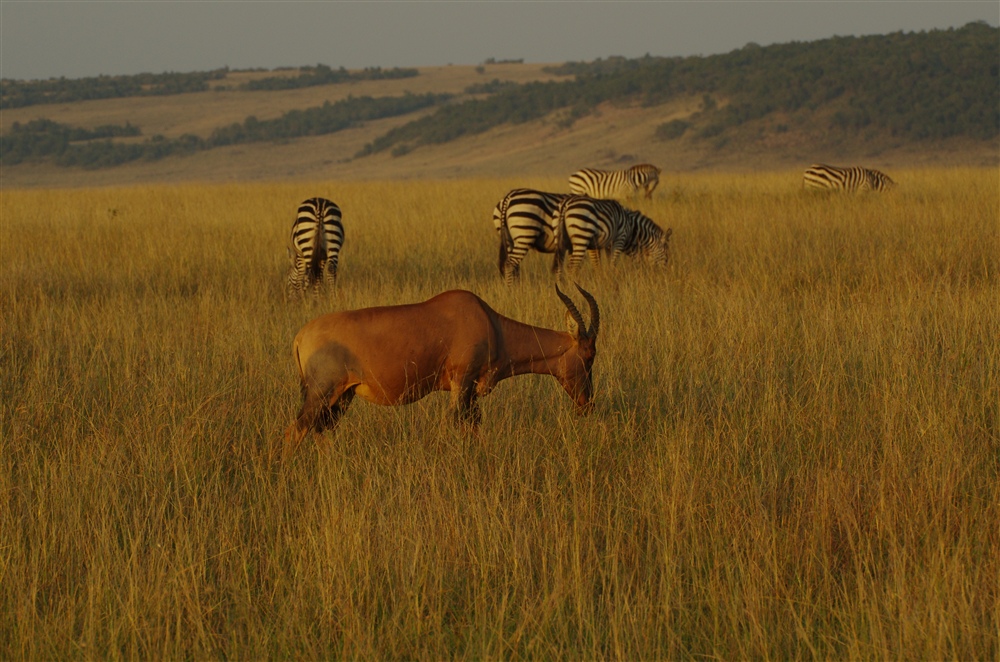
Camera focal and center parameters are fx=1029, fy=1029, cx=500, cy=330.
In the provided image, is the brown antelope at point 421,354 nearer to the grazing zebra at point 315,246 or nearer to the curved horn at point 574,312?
the curved horn at point 574,312

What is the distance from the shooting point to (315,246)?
11.4m

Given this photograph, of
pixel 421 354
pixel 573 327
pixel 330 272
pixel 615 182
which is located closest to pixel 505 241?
pixel 330 272

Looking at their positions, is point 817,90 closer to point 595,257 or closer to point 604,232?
point 595,257

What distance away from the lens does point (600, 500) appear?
4457 mm

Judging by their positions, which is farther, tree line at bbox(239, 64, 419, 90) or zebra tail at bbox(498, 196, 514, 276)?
tree line at bbox(239, 64, 419, 90)

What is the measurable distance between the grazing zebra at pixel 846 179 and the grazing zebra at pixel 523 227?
997 centimetres

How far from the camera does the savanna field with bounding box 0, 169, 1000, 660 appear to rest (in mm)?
3439

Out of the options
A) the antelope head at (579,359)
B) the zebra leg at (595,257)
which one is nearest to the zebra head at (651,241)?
the zebra leg at (595,257)

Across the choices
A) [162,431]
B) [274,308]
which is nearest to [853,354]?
[162,431]

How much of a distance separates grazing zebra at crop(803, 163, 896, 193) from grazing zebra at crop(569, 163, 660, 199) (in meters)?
3.40

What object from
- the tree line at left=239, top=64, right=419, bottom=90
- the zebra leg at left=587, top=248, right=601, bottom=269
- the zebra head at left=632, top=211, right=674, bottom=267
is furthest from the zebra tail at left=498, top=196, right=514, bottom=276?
the tree line at left=239, top=64, right=419, bottom=90

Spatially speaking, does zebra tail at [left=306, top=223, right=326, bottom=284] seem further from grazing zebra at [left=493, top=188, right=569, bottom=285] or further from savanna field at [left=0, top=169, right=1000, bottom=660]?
grazing zebra at [left=493, top=188, right=569, bottom=285]

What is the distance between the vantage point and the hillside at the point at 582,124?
51906 millimetres

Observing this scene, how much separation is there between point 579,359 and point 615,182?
18118 millimetres
